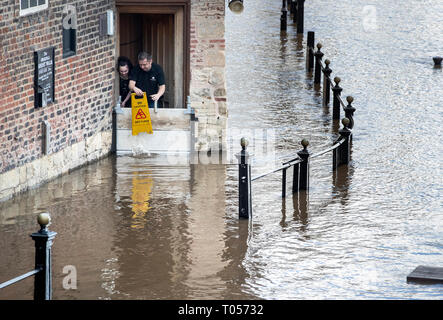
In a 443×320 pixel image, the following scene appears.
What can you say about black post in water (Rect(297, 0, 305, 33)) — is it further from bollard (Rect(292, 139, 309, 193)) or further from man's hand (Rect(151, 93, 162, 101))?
bollard (Rect(292, 139, 309, 193))

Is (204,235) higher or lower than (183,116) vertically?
lower

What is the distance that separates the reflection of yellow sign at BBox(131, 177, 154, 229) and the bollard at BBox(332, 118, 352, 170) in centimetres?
289

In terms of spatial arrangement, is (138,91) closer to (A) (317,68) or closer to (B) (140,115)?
(B) (140,115)

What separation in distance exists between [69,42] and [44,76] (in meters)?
1.10

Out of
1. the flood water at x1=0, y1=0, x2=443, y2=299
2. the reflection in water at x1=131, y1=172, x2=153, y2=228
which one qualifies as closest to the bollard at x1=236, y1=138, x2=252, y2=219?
the flood water at x1=0, y1=0, x2=443, y2=299

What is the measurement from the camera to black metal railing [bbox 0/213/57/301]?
31.1 feet

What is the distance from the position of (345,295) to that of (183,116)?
7315 mm

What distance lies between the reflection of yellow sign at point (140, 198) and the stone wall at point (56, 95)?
1.25 m

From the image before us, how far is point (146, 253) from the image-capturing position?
40.2 ft

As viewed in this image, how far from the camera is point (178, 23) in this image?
57.7 ft

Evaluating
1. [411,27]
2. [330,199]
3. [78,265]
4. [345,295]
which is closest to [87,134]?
[330,199]

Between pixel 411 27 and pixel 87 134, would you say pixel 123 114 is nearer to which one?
pixel 87 134

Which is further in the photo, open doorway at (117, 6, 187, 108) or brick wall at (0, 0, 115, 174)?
open doorway at (117, 6, 187, 108)

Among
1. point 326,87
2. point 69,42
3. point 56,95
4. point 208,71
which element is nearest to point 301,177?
point 208,71
